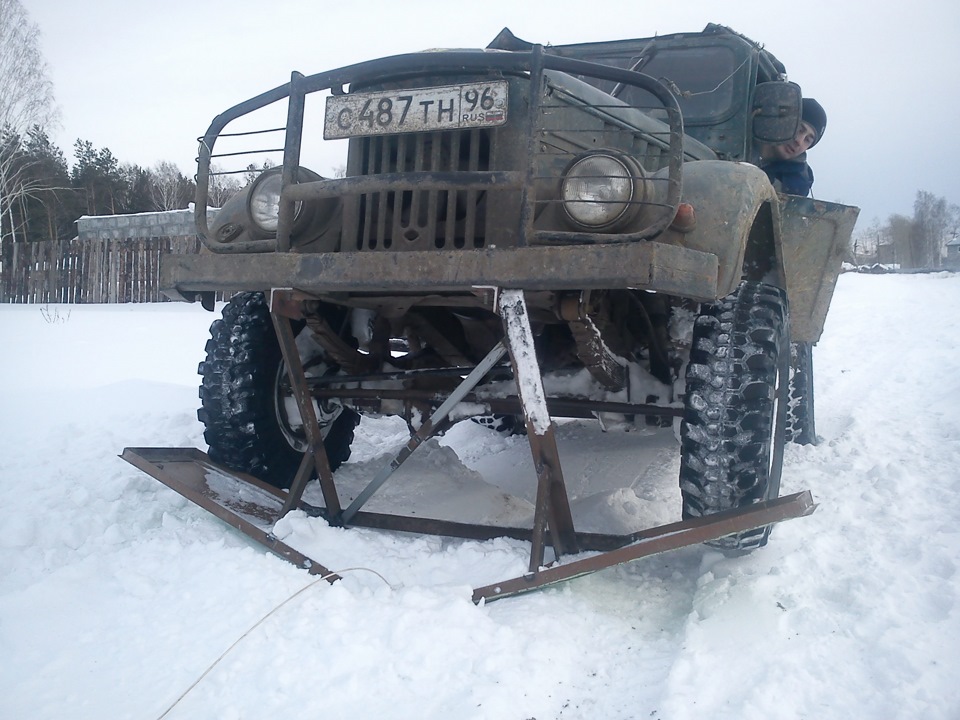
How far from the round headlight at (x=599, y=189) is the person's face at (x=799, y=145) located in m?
2.86

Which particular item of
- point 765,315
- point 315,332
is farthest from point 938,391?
point 315,332

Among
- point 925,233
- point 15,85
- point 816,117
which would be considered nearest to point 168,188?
point 15,85

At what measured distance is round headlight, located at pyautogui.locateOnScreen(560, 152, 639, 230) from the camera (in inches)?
99.0

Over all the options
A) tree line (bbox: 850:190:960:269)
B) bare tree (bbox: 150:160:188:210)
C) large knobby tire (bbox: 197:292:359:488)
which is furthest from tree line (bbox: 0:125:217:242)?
tree line (bbox: 850:190:960:269)

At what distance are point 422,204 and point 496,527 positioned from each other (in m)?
1.34

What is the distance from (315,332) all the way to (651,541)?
1.73 metres

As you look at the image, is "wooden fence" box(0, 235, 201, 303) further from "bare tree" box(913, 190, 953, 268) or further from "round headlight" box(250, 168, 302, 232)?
"bare tree" box(913, 190, 953, 268)

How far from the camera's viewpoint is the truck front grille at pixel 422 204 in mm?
2691

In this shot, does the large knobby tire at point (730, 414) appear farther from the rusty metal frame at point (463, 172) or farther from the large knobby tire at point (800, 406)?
the large knobby tire at point (800, 406)

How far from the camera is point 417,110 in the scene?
103 inches

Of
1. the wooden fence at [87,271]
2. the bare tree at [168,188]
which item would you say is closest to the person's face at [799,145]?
the wooden fence at [87,271]

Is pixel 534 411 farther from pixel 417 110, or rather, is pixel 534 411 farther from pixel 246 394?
pixel 246 394

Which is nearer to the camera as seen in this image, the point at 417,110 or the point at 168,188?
the point at 417,110

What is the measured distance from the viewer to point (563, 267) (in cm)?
235
